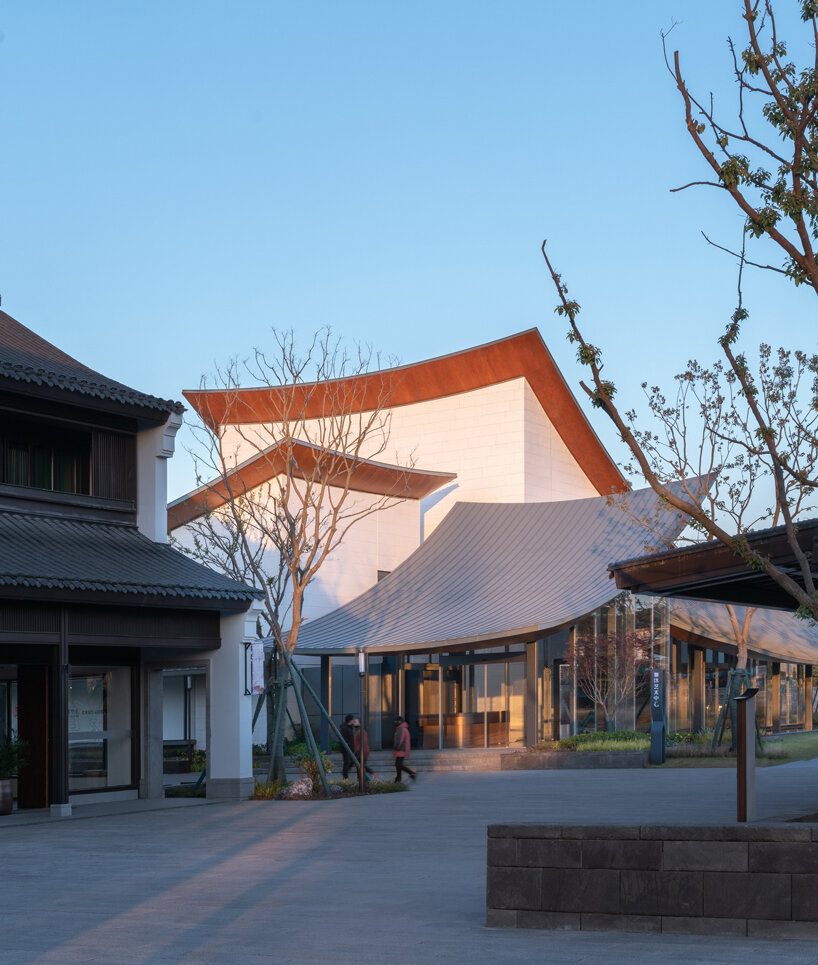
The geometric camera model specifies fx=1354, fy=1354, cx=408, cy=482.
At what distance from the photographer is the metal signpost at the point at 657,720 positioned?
3241 centimetres

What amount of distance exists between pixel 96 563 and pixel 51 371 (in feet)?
11.3

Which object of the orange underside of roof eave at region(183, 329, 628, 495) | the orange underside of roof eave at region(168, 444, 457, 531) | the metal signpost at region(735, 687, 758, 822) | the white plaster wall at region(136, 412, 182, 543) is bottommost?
the metal signpost at region(735, 687, 758, 822)

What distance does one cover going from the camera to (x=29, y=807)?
74.7 feet

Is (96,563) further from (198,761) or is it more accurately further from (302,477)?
(302,477)

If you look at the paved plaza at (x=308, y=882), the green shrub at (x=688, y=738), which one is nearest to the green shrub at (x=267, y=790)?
the paved plaza at (x=308, y=882)

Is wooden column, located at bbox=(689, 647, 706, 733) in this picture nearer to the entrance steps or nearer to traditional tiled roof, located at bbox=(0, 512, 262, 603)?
the entrance steps

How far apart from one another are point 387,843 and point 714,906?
762 centimetres

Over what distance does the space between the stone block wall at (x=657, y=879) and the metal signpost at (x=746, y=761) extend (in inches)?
41.9

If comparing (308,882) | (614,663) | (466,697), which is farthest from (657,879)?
(466,697)

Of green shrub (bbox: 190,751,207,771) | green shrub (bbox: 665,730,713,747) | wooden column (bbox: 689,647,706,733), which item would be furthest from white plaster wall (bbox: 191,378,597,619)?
green shrub (bbox: 190,751,207,771)

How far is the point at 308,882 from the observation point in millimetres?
12992

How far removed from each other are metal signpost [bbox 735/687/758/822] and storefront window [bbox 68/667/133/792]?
15.0m

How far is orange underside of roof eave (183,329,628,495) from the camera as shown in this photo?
158ft

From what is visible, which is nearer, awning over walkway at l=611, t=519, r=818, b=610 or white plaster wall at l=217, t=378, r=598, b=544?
awning over walkway at l=611, t=519, r=818, b=610
